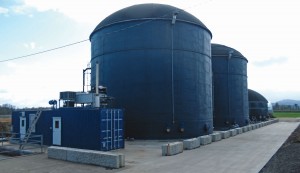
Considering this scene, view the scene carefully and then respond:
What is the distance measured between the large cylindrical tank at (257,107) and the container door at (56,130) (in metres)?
47.2

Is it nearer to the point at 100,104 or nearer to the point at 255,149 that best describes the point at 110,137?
the point at 100,104

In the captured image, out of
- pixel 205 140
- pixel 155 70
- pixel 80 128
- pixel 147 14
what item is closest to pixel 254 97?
pixel 155 70

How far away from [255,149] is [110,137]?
387 inches

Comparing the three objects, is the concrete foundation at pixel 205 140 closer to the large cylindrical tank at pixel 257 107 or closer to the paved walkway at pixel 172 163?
the paved walkway at pixel 172 163

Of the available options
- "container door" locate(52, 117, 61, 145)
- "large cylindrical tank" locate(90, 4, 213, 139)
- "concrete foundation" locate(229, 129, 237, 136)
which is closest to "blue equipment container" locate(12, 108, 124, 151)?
"container door" locate(52, 117, 61, 145)

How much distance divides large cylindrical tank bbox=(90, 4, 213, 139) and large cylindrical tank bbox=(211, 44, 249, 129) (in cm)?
1363

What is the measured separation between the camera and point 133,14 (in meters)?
27.0

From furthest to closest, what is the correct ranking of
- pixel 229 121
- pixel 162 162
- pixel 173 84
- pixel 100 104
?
1. pixel 229 121
2. pixel 173 84
3. pixel 100 104
4. pixel 162 162

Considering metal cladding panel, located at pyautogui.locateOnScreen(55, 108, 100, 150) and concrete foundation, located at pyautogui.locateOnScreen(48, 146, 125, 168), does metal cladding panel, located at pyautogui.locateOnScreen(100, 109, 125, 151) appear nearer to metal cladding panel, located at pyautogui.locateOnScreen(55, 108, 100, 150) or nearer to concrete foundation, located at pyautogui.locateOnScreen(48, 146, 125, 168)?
metal cladding panel, located at pyautogui.locateOnScreen(55, 108, 100, 150)

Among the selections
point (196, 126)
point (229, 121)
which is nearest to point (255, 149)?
point (196, 126)

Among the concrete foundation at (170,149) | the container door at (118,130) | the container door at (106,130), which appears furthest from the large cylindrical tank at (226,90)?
the container door at (106,130)

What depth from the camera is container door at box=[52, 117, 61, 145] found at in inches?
852

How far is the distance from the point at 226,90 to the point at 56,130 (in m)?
26.8

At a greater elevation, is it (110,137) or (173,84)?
(173,84)
